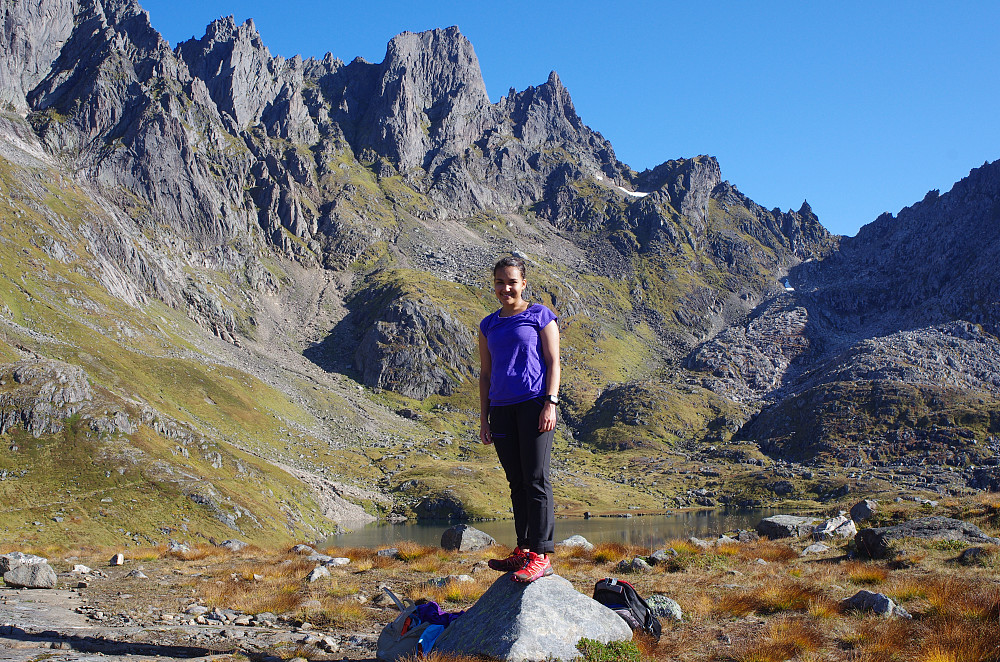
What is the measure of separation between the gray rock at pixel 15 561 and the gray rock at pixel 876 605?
18918 millimetres

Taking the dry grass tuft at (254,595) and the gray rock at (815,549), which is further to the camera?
the gray rock at (815,549)

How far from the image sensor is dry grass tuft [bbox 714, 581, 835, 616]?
10.4 metres

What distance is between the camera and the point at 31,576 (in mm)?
15250

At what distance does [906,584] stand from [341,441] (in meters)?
152

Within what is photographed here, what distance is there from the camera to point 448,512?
125 m

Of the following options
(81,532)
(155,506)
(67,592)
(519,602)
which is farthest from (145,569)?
(155,506)

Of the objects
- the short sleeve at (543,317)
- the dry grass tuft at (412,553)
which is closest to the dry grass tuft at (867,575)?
the short sleeve at (543,317)

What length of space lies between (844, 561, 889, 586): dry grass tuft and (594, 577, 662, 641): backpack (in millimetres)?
5383

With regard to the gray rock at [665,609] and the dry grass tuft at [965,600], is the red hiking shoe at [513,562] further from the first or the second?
the dry grass tuft at [965,600]

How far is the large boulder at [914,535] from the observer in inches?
584

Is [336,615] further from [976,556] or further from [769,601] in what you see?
[976,556]

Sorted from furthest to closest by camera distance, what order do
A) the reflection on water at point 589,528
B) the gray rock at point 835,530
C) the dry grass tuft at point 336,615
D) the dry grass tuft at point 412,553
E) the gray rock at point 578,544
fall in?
1. the reflection on water at point 589,528
2. the gray rock at point 578,544
3. the gray rock at point 835,530
4. the dry grass tuft at point 412,553
5. the dry grass tuft at point 336,615

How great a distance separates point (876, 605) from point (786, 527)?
1542 cm

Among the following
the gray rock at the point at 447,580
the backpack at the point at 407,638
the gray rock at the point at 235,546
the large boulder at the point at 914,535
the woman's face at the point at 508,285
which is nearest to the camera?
the backpack at the point at 407,638
